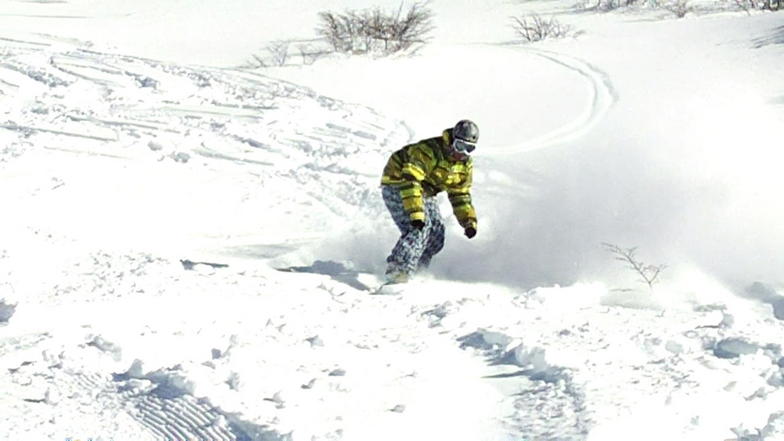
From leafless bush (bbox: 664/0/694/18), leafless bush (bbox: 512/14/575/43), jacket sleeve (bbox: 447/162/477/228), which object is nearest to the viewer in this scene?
jacket sleeve (bbox: 447/162/477/228)

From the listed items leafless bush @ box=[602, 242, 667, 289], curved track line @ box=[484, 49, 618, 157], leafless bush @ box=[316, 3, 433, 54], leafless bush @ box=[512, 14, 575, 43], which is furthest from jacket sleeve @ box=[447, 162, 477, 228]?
leafless bush @ box=[512, 14, 575, 43]

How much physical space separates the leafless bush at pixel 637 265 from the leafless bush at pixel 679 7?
12.1 m

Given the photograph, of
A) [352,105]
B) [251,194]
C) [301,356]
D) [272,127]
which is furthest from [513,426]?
[352,105]

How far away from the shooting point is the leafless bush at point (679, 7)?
18.8 m

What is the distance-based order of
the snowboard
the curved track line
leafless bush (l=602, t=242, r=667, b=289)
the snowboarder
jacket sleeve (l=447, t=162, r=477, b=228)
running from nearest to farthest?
1. leafless bush (l=602, t=242, r=667, b=289)
2. the snowboard
3. the snowboarder
4. jacket sleeve (l=447, t=162, r=477, b=228)
5. the curved track line

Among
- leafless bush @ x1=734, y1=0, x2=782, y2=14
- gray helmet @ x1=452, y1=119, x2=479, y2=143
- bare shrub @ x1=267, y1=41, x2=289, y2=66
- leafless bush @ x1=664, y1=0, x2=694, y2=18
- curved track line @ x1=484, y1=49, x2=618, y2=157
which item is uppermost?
gray helmet @ x1=452, y1=119, x2=479, y2=143

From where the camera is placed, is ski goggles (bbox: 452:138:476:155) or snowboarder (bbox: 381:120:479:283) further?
snowboarder (bbox: 381:120:479:283)

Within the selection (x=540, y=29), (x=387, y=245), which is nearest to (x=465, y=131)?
(x=387, y=245)

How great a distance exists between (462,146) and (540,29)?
11.5 metres

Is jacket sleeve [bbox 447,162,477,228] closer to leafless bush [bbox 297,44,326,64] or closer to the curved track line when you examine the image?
the curved track line

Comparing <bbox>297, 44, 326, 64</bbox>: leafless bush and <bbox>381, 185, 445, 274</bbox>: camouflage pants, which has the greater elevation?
<bbox>381, 185, 445, 274</bbox>: camouflage pants

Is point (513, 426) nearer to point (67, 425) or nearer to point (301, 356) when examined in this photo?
point (301, 356)

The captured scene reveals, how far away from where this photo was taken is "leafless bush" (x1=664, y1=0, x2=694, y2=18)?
1884cm

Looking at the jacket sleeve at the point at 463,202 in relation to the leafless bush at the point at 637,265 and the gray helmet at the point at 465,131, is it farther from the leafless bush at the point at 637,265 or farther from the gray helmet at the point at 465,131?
the leafless bush at the point at 637,265
